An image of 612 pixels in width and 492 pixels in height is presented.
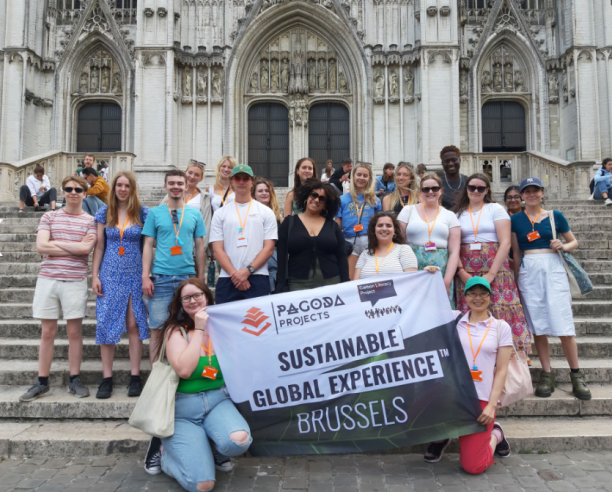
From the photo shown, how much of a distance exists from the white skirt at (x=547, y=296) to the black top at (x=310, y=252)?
2.00 metres

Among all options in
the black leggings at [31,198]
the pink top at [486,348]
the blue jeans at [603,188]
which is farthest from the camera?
the blue jeans at [603,188]

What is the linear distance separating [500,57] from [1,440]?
65.0ft

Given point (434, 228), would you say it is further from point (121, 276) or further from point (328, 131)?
point (328, 131)

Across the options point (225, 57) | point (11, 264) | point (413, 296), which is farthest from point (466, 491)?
point (225, 57)

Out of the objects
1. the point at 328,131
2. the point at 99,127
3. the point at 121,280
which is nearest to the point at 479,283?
the point at 121,280

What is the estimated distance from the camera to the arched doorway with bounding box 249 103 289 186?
19.1 m

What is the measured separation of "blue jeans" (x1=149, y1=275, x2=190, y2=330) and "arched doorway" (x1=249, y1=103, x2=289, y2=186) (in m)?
14.1

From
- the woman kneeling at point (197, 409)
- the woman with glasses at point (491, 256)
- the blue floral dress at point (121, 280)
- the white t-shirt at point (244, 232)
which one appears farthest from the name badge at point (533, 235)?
the blue floral dress at point (121, 280)

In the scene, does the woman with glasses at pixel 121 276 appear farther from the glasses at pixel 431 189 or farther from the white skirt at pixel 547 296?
the white skirt at pixel 547 296

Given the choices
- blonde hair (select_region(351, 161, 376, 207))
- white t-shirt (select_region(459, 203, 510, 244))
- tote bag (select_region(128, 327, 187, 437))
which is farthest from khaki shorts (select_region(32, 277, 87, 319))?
white t-shirt (select_region(459, 203, 510, 244))

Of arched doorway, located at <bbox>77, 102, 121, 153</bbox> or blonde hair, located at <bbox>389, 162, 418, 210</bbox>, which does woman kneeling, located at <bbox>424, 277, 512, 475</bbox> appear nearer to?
blonde hair, located at <bbox>389, 162, 418, 210</bbox>

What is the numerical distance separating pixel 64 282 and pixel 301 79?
602 inches

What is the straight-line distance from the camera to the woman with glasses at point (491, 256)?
5.03m

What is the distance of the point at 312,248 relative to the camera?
4.90 m
